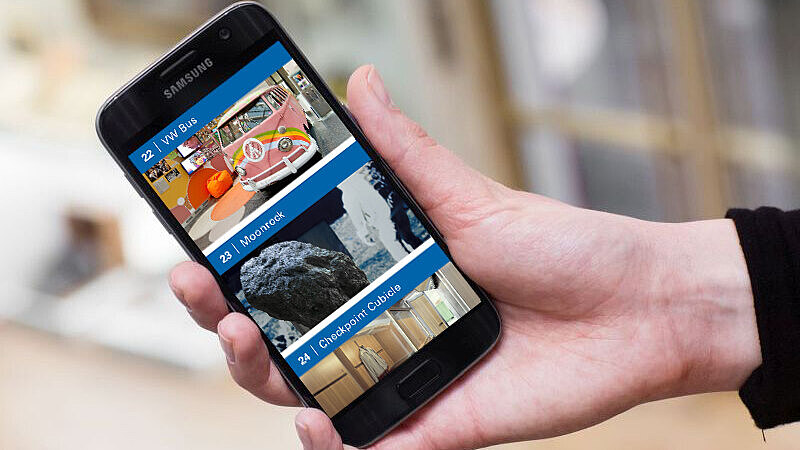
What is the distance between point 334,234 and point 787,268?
0.37 meters

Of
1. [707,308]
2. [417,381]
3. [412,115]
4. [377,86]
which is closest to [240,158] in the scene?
[377,86]

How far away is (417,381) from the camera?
0.78 meters

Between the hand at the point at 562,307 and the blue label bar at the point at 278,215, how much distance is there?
46mm

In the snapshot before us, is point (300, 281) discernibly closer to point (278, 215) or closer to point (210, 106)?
point (278, 215)

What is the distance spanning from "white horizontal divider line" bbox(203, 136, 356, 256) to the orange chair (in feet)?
0.10

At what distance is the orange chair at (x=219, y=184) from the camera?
751 mm

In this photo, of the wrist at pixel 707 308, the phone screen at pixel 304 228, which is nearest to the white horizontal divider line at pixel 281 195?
the phone screen at pixel 304 228

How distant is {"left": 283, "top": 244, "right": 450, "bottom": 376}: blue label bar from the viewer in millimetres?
773

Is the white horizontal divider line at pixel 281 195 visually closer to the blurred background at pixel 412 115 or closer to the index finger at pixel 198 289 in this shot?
the index finger at pixel 198 289

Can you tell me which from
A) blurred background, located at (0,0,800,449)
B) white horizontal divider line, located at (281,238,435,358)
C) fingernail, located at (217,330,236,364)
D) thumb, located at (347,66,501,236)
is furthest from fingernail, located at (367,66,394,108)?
blurred background, located at (0,0,800,449)

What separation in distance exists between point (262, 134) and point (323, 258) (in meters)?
0.11

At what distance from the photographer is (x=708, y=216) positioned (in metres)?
1.49

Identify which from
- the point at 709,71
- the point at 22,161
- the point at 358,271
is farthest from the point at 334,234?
the point at 22,161

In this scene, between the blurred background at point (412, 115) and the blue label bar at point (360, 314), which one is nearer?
the blue label bar at point (360, 314)
